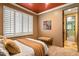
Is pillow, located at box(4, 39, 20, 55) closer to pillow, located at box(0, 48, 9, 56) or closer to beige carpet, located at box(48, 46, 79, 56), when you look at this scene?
pillow, located at box(0, 48, 9, 56)

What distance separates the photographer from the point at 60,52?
1570 millimetres

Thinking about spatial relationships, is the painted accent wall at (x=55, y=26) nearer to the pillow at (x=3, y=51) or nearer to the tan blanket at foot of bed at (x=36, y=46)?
the tan blanket at foot of bed at (x=36, y=46)

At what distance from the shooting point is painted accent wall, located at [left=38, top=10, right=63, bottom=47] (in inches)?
63.7

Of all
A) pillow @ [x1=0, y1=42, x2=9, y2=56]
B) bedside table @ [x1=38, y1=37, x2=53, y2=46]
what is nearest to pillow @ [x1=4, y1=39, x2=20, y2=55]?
pillow @ [x1=0, y1=42, x2=9, y2=56]

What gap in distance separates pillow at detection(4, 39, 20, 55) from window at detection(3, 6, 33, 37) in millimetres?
114

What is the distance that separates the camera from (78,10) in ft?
4.96

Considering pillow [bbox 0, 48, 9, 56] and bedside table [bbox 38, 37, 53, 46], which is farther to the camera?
bedside table [bbox 38, 37, 53, 46]

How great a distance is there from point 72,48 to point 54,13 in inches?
22.5

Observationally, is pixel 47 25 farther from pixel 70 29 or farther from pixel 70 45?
pixel 70 45

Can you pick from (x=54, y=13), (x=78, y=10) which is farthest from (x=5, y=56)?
(x=78, y=10)

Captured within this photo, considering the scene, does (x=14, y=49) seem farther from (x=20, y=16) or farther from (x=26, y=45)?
(x=20, y=16)

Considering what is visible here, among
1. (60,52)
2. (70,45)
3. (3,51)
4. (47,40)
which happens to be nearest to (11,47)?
(3,51)

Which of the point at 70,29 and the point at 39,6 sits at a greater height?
the point at 39,6

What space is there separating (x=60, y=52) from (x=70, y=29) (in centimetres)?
37
